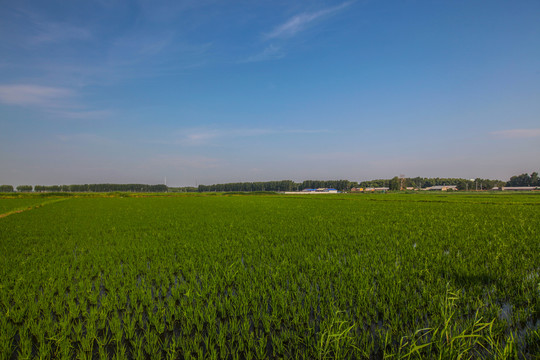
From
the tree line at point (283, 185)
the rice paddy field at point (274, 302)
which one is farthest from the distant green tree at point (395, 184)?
the rice paddy field at point (274, 302)

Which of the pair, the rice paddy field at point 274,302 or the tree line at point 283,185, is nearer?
the rice paddy field at point 274,302

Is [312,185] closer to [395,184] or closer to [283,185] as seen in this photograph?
[283,185]

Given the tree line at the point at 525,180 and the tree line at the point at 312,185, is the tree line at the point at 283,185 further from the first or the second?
the tree line at the point at 525,180

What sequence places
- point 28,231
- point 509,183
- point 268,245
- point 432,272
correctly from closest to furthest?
point 432,272, point 268,245, point 28,231, point 509,183

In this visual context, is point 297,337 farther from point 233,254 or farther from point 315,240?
point 315,240

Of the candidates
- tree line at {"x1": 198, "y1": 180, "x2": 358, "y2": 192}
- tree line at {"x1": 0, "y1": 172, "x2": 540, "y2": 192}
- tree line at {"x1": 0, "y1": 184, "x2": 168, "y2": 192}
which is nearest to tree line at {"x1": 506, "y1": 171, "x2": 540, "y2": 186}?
tree line at {"x1": 0, "y1": 172, "x2": 540, "y2": 192}

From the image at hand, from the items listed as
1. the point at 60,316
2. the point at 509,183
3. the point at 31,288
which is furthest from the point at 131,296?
the point at 509,183

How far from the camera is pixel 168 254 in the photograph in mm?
7496

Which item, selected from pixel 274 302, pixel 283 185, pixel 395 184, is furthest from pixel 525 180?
pixel 274 302

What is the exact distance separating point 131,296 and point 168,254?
3.10 metres

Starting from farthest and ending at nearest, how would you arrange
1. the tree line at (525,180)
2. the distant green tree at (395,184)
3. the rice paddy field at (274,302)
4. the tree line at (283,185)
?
1. the tree line at (283,185)
2. the distant green tree at (395,184)
3. the tree line at (525,180)
4. the rice paddy field at (274,302)

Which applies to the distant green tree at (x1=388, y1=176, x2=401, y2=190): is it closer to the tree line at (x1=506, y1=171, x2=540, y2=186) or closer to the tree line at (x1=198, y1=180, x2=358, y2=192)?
the tree line at (x1=198, y1=180, x2=358, y2=192)

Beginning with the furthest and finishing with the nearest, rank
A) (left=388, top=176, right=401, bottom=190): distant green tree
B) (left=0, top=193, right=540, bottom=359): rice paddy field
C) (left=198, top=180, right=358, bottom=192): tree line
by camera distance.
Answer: (left=198, top=180, right=358, bottom=192): tree line → (left=388, top=176, right=401, bottom=190): distant green tree → (left=0, top=193, right=540, bottom=359): rice paddy field

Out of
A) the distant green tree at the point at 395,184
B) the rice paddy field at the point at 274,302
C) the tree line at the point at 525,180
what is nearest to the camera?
the rice paddy field at the point at 274,302
